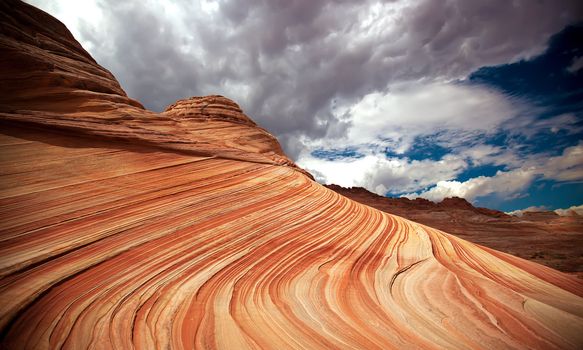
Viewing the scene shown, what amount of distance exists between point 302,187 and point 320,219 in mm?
2471

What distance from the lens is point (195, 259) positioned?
4.88 meters

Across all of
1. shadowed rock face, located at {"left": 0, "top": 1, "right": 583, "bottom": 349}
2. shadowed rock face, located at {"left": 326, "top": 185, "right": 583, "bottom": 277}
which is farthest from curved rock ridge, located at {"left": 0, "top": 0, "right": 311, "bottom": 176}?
shadowed rock face, located at {"left": 326, "top": 185, "right": 583, "bottom": 277}

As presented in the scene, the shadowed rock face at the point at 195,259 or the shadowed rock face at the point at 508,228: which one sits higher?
the shadowed rock face at the point at 195,259

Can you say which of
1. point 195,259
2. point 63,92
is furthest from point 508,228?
point 63,92

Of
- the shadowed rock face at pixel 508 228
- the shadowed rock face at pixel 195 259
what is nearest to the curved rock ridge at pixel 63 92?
the shadowed rock face at pixel 195 259

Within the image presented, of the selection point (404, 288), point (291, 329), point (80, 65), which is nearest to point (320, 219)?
point (404, 288)

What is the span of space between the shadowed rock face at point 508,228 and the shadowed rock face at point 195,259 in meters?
8.36

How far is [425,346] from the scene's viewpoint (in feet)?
10.0

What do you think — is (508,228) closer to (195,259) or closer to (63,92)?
(195,259)

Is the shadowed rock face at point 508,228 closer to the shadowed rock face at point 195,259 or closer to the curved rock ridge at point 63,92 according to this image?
the shadowed rock face at point 195,259

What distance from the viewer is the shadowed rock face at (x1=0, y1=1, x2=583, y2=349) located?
321 cm

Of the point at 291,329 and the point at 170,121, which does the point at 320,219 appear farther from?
the point at 170,121

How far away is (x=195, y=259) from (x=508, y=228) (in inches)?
1232

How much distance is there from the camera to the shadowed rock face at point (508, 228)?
1809 cm
